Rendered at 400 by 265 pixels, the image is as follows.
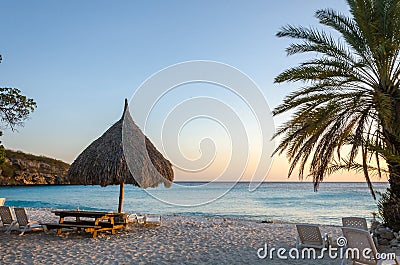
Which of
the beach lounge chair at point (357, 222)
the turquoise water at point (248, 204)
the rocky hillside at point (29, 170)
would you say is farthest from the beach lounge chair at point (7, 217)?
the rocky hillside at point (29, 170)

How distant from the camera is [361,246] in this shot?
4977 millimetres

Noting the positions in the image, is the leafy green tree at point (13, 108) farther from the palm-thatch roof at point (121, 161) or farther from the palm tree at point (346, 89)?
the palm tree at point (346, 89)

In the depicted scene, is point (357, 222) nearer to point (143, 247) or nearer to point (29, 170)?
point (143, 247)

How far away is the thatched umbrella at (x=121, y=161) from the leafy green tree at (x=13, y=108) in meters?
2.04

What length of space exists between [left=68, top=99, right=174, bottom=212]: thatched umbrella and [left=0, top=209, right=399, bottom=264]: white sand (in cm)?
139

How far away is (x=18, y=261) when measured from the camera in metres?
6.14

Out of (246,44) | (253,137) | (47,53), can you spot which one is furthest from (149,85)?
(47,53)

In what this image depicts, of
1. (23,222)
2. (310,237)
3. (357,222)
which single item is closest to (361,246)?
(310,237)

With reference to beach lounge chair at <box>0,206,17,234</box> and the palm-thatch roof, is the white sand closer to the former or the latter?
beach lounge chair at <box>0,206,17,234</box>

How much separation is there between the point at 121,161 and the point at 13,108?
285cm

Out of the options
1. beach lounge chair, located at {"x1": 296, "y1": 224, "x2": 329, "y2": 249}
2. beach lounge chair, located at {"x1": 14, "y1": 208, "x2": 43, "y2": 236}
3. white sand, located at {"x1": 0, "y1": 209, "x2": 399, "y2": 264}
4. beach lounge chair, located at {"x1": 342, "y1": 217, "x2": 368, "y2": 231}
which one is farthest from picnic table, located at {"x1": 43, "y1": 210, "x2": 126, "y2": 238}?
beach lounge chair, located at {"x1": 342, "y1": 217, "x2": 368, "y2": 231}

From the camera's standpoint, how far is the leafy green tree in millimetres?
8507

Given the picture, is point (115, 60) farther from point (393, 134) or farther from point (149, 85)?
point (393, 134)

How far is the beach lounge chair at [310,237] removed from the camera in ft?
23.2
